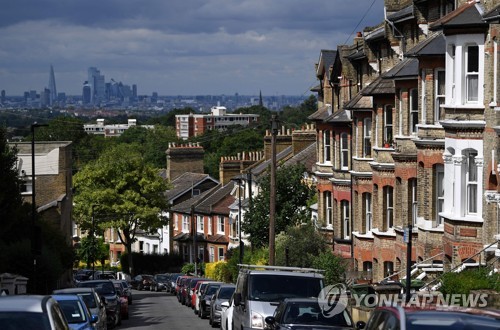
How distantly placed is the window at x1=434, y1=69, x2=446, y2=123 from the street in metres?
10.6

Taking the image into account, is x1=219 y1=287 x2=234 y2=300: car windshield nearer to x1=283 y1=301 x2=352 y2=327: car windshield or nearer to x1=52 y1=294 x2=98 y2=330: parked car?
x1=52 y1=294 x2=98 y2=330: parked car

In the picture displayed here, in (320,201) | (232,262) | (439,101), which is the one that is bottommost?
(232,262)

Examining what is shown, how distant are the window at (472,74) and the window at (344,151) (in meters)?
20.4

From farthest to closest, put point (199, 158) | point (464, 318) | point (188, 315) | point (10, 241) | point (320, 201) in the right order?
1. point (199, 158)
2. point (320, 201)
3. point (10, 241)
4. point (188, 315)
5. point (464, 318)

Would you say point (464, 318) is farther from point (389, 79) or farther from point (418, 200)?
point (389, 79)

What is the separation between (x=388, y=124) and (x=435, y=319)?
3290 cm

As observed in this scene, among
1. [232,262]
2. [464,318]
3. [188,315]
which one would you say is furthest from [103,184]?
[464,318]

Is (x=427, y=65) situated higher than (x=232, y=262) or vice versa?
(x=427, y=65)

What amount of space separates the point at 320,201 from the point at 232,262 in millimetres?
14157

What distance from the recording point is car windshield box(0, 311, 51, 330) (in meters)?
15.7

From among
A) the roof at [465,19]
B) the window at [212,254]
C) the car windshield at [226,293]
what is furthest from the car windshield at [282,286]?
the window at [212,254]

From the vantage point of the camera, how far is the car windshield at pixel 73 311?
25656mm

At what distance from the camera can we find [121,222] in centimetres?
9275

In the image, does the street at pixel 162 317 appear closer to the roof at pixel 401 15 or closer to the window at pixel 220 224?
the roof at pixel 401 15
